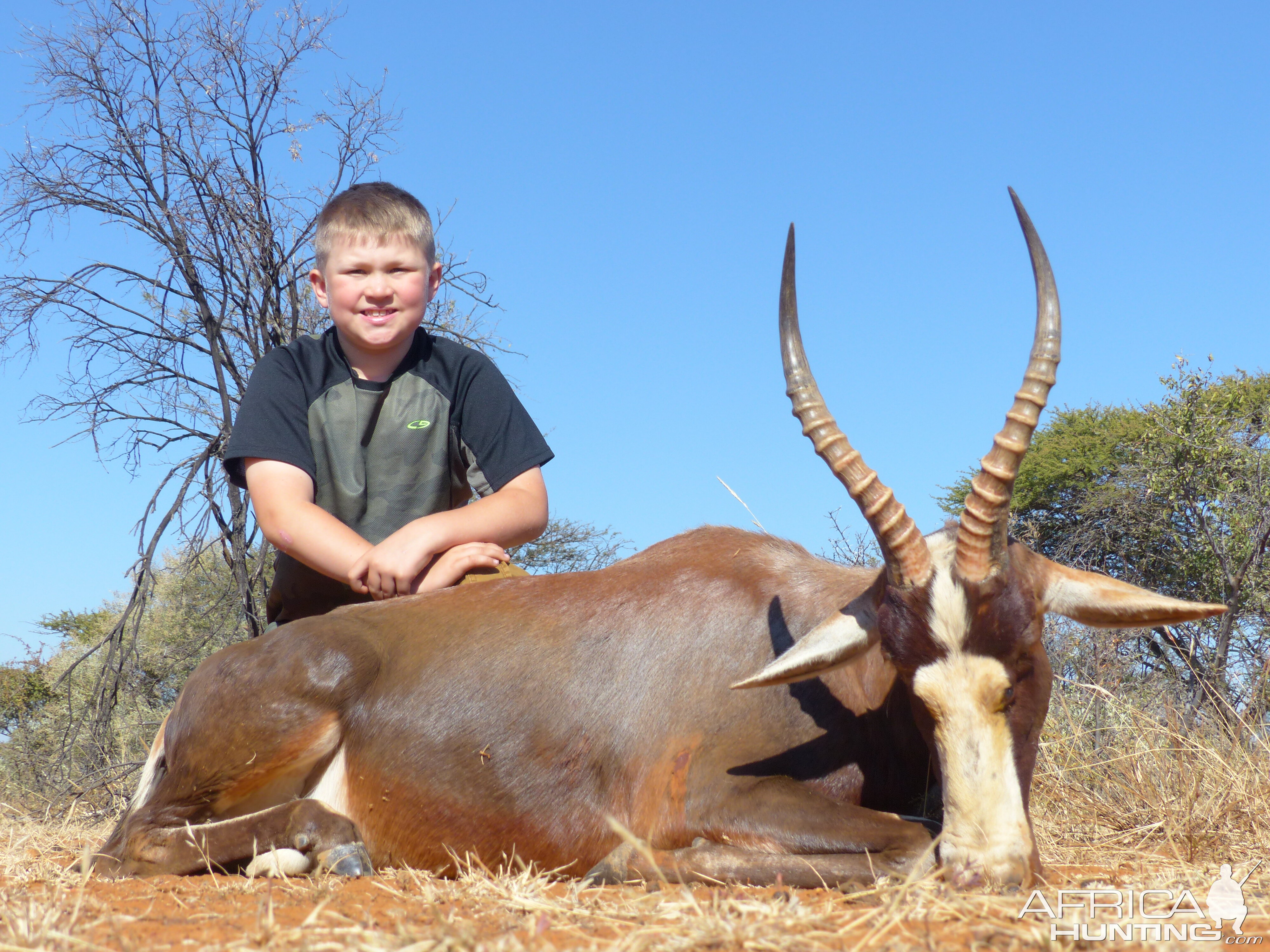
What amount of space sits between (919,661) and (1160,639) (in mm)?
9365

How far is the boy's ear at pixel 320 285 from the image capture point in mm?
5633

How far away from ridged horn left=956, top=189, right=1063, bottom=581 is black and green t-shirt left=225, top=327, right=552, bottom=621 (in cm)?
231

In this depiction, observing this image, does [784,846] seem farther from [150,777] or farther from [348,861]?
[150,777]

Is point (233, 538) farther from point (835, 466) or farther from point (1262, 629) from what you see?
point (1262, 629)

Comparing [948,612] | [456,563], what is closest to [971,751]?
[948,612]

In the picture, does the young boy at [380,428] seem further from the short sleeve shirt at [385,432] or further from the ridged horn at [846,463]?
the ridged horn at [846,463]

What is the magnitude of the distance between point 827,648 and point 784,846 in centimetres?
66

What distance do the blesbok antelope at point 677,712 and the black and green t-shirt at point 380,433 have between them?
68cm

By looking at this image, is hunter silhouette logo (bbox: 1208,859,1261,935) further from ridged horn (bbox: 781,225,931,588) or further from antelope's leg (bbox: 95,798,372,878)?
antelope's leg (bbox: 95,798,372,878)

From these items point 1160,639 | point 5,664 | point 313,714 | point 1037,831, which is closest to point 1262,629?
point 1160,639

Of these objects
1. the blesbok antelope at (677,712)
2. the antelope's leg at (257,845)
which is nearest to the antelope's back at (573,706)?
the blesbok antelope at (677,712)

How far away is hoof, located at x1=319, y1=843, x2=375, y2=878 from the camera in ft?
13.4

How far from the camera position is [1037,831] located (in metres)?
5.06

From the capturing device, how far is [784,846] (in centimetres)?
382
